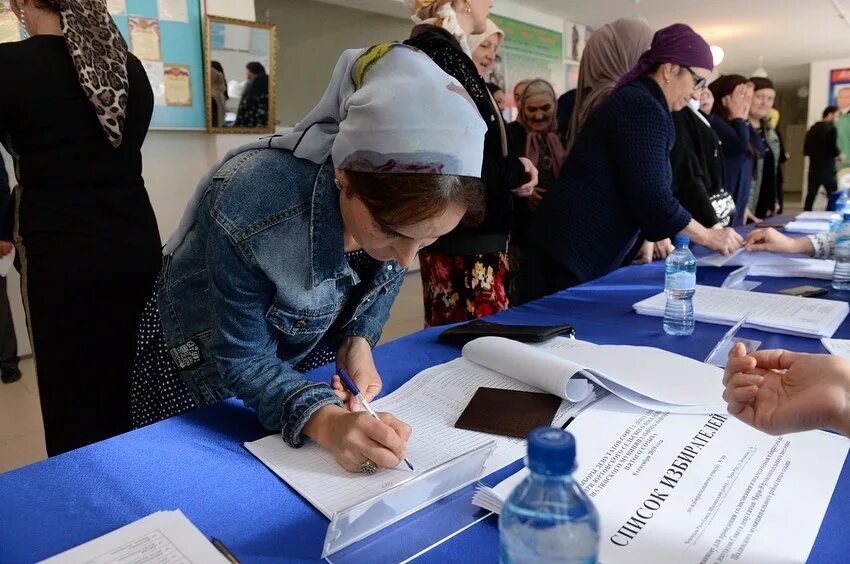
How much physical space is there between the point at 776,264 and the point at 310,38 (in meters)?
5.52

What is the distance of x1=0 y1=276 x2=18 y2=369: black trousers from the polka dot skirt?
2248mm

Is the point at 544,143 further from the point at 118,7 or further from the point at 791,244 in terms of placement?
the point at 118,7

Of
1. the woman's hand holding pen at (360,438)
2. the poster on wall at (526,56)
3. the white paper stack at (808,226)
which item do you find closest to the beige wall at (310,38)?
the poster on wall at (526,56)

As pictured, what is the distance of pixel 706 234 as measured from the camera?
71.5 inches

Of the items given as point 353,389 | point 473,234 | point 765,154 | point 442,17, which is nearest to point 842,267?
point 473,234

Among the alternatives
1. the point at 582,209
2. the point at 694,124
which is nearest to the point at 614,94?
the point at 582,209

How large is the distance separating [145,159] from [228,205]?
2743 millimetres

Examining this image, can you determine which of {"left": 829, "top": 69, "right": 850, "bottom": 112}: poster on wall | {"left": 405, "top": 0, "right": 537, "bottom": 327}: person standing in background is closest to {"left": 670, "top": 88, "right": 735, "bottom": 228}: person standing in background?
{"left": 405, "top": 0, "right": 537, "bottom": 327}: person standing in background

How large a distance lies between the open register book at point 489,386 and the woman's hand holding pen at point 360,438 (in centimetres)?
2

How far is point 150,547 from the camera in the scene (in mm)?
558

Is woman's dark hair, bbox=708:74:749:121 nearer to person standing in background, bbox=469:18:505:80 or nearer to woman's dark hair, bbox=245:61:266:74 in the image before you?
person standing in background, bbox=469:18:505:80

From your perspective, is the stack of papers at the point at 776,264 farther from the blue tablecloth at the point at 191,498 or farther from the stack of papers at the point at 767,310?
the blue tablecloth at the point at 191,498

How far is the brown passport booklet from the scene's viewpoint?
0.79 m

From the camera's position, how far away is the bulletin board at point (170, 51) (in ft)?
9.87
